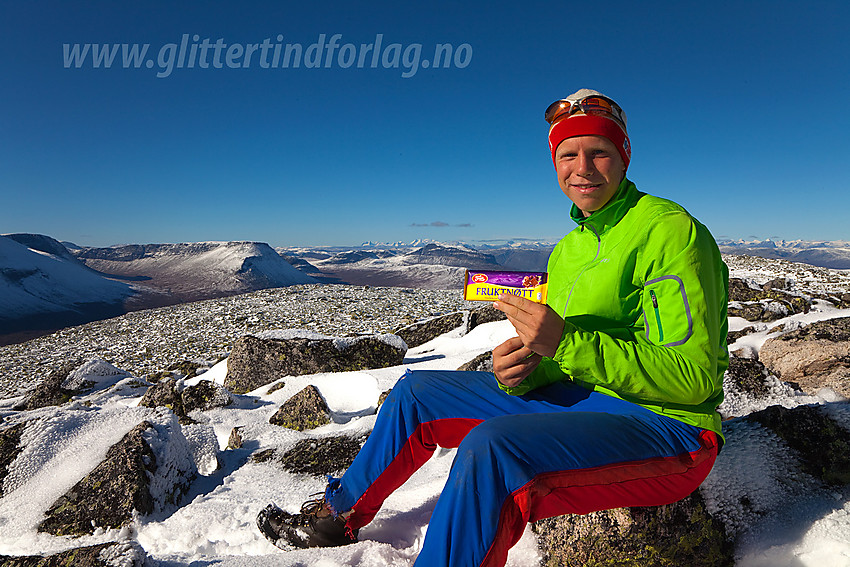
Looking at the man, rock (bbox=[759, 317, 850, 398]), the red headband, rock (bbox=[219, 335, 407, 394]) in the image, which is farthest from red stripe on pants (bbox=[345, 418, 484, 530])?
rock (bbox=[219, 335, 407, 394])

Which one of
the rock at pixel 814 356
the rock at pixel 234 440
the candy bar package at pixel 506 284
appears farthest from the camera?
the rock at pixel 234 440

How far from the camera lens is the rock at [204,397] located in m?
7.69

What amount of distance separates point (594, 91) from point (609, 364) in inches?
74.0

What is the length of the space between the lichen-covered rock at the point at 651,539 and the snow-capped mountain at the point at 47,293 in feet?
507

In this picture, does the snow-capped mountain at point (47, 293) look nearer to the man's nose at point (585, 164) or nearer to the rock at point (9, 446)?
the rock at point (9, 446)

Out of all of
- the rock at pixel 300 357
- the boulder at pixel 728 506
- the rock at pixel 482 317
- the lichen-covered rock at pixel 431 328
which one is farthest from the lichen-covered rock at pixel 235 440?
the rock at pixel 482 317

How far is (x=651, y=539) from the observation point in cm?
270

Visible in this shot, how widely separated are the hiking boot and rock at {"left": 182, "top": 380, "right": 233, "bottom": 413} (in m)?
5.13

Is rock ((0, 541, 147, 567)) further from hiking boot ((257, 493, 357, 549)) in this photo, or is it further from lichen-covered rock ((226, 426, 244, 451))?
lichen-covered rock ((226, 426, 244, 451))

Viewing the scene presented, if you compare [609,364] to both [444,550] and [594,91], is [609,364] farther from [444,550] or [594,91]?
[594,91]

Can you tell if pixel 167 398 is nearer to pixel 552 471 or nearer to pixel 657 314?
pixel 552 471

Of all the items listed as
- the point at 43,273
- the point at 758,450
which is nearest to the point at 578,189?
the point at 758,450

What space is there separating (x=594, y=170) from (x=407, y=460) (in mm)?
2369

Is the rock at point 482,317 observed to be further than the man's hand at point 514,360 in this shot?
Yes
